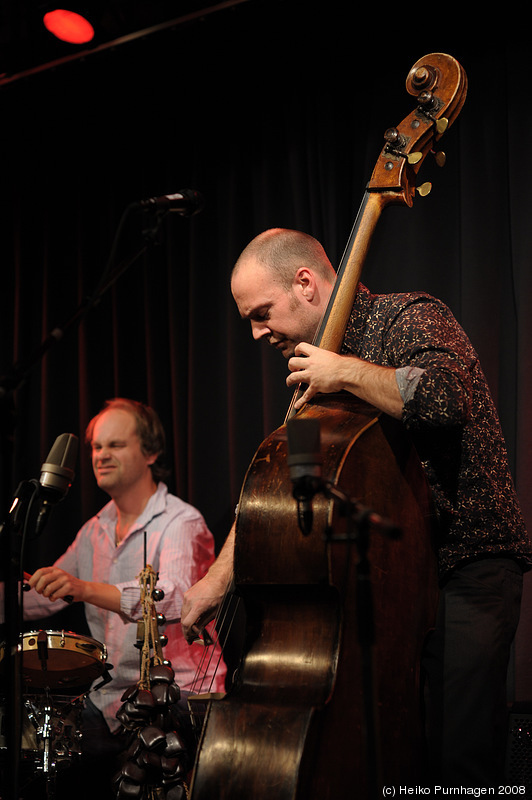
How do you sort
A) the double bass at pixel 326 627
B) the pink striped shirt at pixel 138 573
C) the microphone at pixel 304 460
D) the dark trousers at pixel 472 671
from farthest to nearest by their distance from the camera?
the pink striped shirt at pixel 138 573 < the dark trousers at pixel 472 671 < the double bass at pixel 326 627 < the microphone at pixel 304 460

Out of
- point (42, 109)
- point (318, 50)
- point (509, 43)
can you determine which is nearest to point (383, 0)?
point (318, 50)

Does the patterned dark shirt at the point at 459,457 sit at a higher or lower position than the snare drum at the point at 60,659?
higher

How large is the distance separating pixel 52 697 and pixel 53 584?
17.6 inches

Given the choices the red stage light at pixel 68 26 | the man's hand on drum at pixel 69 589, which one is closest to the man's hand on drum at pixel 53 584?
the man's hand on drum at pixel 69 589

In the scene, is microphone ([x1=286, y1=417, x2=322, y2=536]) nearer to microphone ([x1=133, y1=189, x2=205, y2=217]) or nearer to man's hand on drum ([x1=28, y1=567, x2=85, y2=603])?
microphone ([x1=133, y1=189, x2=205, y2=217])

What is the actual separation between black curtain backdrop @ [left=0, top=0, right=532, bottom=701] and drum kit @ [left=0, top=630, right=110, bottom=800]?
134cm

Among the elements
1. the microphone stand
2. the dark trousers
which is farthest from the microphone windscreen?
the dark trousers

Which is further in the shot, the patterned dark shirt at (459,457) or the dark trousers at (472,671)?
the patterned dark shirt at (459,457)

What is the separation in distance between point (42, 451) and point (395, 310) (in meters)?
3.17

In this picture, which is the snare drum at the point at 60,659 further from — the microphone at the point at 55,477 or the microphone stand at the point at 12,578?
the microphone at the point at 55,477

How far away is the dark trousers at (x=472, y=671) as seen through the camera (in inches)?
80.0

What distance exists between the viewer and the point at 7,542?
190 centimetres

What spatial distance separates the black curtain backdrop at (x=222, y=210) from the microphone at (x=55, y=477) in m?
1.88

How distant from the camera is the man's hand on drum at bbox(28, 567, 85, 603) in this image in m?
3.29
